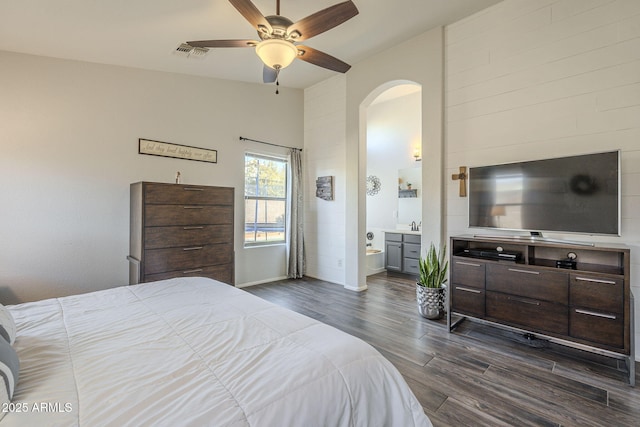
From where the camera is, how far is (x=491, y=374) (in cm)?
212

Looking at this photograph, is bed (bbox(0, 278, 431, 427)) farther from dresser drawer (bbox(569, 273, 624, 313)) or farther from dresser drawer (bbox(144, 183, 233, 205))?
dresser drawer (bbox(569, 273, 624, 313))

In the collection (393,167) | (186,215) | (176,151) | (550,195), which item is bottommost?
(186,215)

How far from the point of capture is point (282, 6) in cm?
266

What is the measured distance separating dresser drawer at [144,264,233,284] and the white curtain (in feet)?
4.84

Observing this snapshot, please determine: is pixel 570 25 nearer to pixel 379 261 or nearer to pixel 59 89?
pixel 379 261

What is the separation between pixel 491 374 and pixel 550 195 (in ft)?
5.12

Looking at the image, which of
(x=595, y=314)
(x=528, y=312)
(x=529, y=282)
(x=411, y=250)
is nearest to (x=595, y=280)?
(x=595, y=314)

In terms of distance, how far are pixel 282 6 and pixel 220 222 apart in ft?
7.72

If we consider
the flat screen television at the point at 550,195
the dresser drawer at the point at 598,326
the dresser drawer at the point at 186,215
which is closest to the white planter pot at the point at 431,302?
the flat screen television at the point at 550,195

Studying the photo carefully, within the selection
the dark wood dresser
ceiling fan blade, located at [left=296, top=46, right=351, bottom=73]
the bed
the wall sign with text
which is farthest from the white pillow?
the wall sign with text

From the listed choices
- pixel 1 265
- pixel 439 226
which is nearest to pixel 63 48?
pixel 1 265

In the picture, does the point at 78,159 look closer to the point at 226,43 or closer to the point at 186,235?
the point at 186,235

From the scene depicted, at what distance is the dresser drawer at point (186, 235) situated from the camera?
A: 2998mm

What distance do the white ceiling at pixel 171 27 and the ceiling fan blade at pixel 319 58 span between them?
62 centimetres
